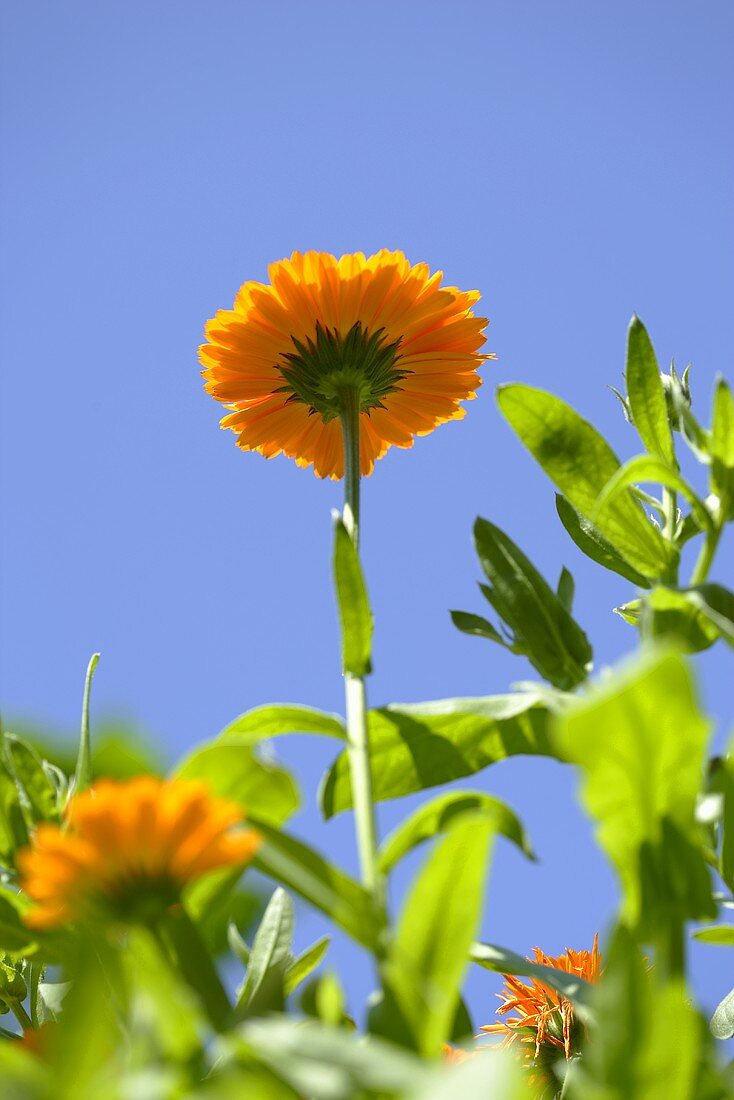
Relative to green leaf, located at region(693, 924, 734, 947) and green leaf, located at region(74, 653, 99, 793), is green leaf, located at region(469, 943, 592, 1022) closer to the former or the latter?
green leaf, located at region(693, 924, 734, 947)

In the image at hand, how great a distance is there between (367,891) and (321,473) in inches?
29.7

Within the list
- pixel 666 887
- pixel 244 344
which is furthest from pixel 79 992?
pixel 244 344

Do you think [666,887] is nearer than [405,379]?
Yes

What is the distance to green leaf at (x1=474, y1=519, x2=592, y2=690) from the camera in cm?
74

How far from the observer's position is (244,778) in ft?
1.91

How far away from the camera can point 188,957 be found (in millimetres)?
553

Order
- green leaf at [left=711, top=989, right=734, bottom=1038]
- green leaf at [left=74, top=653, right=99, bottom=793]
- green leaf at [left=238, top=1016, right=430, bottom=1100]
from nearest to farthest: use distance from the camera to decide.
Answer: green leaf at [left=238, top=1016, right=430, bottom=1100]
green leaf at [left=74, top=653, right=99, bottom=793]
green leaf at [left=711, top=989, right=734, bottom=1038]

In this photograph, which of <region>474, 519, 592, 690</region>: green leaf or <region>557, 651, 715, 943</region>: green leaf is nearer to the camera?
<region>557, 651, 715, 943</region>: green leaf

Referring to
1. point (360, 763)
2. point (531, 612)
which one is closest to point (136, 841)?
point (360, 763)

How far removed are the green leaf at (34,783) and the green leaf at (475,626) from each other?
30 cm

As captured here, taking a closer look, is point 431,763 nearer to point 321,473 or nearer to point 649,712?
point 649,712

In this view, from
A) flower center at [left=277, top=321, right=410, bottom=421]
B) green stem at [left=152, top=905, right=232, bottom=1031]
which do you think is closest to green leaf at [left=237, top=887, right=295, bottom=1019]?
green stem at [left=152, top=905, right=232, bottom=1031]

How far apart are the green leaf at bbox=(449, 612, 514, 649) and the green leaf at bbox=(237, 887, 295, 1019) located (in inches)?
8.6

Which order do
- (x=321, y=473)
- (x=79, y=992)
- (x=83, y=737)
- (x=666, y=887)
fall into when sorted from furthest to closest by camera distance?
1. (x=321, y=473)
2. (x=83, y=737)
3. (x=666, y=887)
4. (x=79, y=992)
